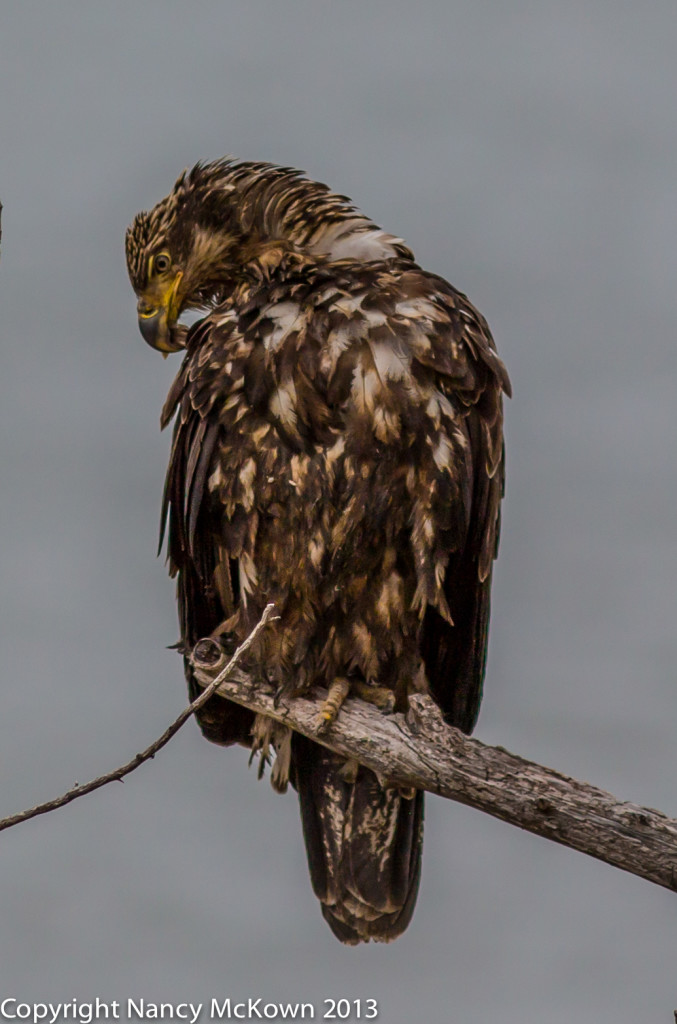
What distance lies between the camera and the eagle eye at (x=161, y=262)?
11.0 ft

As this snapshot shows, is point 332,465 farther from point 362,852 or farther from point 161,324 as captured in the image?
point 362,852

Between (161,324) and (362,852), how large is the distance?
165 cm

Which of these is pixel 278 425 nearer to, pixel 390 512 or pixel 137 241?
pixel 390 512

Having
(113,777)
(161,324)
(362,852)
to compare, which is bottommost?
(362,852)

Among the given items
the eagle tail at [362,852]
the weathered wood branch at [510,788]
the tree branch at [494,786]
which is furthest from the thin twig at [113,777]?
the eagle tail at [362,852]

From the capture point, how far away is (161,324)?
341 centimetres

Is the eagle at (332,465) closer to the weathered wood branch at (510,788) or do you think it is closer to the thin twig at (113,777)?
the weathered wood branch at (510,788)

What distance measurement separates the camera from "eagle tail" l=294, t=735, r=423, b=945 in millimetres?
3479

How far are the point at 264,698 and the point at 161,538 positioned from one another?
60 centimetres

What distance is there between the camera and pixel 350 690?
321 centimetres

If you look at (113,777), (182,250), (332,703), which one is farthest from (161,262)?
(113,777)

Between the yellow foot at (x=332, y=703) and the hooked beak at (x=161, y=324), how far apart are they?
1.08 metres

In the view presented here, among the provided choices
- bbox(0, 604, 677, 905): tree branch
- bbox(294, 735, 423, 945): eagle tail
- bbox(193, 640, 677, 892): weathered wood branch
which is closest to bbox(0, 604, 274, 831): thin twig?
bbox(0, 604, 677, 905): tree branch

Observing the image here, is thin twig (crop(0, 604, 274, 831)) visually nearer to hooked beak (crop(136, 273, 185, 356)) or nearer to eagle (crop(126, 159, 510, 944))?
eagle (crop(126, 159, 510, 944))
